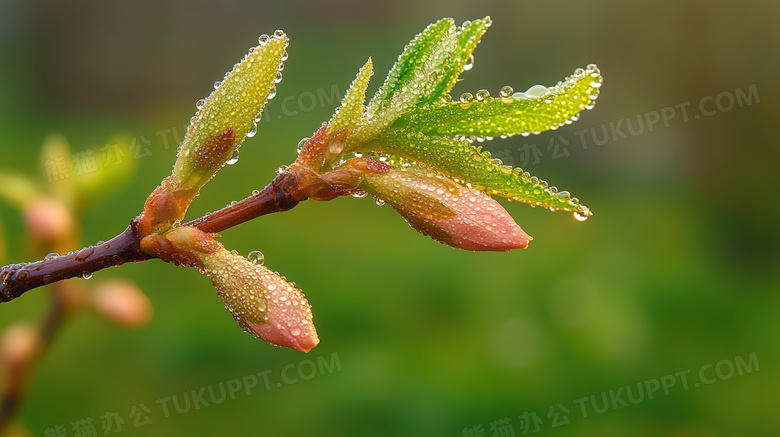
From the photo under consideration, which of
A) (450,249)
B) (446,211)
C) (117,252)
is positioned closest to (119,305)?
(117,252)

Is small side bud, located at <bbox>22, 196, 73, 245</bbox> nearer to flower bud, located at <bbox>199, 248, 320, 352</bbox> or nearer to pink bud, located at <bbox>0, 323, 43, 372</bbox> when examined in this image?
pink bud, located at <bbox>0, 323, 43, 372</bbox>

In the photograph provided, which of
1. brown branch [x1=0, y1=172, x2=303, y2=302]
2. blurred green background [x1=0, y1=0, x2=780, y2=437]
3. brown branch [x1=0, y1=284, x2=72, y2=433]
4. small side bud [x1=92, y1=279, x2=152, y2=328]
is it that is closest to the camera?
brown branch [x1=0, y1=172, x2=303, y2=302]

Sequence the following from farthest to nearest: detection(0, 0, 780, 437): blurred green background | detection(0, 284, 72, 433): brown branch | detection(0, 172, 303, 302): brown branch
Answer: detection(0, 0, 780, 437): blurred green background
detection(0, 284, 72, 433): brown branch
detection(0, 172, 303, 302): brown branch

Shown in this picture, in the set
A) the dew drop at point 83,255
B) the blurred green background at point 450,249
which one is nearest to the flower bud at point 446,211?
the dew drop at point 83,255

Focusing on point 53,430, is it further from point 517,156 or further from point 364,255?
point 517,156

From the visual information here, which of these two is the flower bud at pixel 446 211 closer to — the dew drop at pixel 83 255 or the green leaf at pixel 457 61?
the green leaf at pixel 457 61

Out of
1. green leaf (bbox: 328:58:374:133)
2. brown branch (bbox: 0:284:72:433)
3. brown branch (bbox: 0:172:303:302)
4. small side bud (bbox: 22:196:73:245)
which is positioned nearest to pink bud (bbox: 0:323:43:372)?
brown branch (bbox: 0:284:72:433)

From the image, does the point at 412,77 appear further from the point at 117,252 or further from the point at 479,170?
the point at 117,252

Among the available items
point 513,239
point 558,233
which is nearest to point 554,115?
point 513,239
